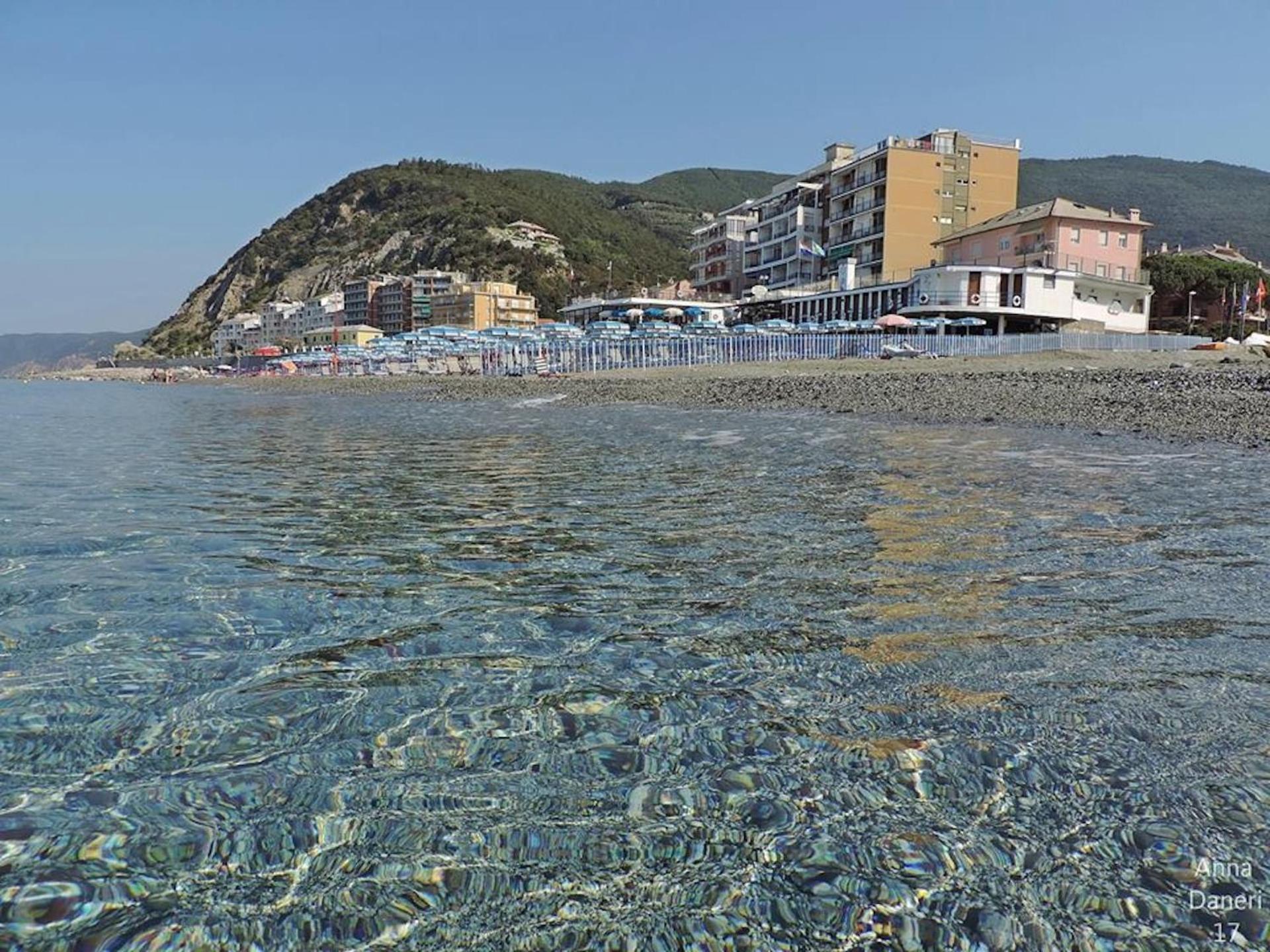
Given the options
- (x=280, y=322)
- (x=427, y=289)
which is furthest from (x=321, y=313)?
(x=427, y=289)

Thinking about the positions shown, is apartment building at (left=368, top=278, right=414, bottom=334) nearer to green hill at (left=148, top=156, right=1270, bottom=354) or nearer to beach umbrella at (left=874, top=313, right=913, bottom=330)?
green hill at (left=148, top=156, right=1270, bottom=354)

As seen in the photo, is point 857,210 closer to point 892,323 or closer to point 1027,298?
point 1027,298

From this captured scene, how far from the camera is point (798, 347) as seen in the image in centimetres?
4659

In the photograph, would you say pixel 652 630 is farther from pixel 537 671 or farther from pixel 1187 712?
pixel 1187 712

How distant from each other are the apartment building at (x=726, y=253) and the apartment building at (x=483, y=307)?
35.3 meters

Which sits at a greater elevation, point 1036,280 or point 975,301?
point 1036,280

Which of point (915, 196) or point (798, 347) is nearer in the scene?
point (798, 347)

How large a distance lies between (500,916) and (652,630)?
7.99 feet

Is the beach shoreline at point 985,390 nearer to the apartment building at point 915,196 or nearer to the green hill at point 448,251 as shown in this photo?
the apartment building at point 915,196

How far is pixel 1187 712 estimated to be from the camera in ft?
11.7

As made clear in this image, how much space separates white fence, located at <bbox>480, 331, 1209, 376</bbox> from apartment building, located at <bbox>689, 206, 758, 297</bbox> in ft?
126

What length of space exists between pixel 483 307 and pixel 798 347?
90.2 meters

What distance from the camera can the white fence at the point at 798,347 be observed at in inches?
1718

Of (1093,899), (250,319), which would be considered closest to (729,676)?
(1093,899)
